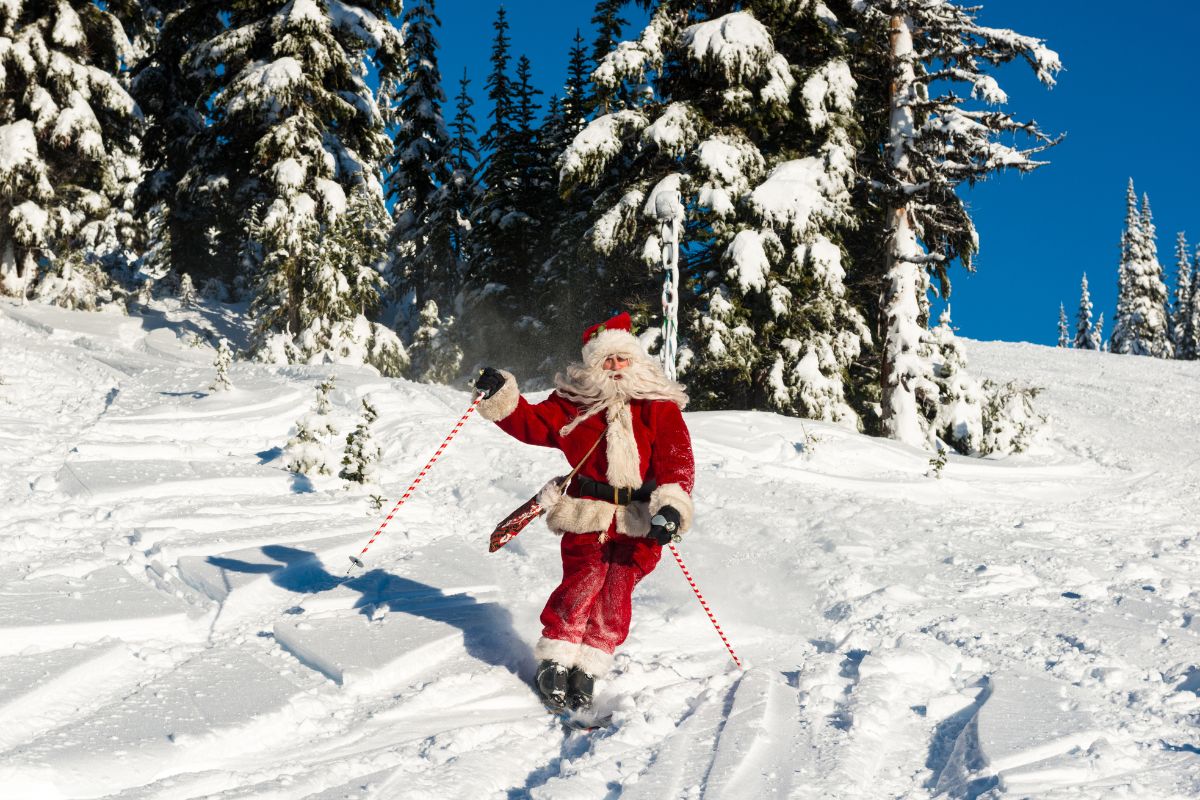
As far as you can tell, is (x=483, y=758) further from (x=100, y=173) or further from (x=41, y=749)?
(x=100, y=173)

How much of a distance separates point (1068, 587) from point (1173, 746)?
2.27 meters

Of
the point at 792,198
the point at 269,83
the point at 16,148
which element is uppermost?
the point at 269,83

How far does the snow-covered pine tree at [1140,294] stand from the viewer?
4681 cm

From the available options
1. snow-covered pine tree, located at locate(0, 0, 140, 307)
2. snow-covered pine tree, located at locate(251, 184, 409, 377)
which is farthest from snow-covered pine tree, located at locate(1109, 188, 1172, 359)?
snow-covered pine tree, located at locate(0, 0, 140, 307)

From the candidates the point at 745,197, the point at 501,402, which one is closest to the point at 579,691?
the point at 501,402

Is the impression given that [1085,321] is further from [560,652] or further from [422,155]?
[560,652]

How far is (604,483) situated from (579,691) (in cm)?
99

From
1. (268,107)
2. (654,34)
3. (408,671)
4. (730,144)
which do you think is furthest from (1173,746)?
(268,107)

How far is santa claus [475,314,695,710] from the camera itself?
13.0 feet

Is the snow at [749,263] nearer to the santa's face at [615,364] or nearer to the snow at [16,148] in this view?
the santa's face at [615,364]

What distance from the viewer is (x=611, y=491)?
4.23 m

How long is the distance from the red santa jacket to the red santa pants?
3.9 inches

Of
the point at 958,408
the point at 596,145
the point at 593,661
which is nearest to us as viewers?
the point at 593,661

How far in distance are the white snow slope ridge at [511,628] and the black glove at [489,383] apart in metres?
1.23
